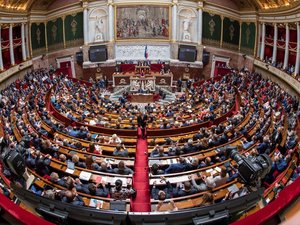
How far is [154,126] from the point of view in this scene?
52.2 ft

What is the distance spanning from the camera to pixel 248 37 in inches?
1162

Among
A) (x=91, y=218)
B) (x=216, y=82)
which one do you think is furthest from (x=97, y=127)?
(x=216, y=82)

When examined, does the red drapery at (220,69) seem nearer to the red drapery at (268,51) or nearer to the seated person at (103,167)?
the red drapery at (268,51)

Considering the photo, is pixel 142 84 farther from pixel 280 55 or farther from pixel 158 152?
pixel 158 152

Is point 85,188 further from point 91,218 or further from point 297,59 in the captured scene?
point 297,59

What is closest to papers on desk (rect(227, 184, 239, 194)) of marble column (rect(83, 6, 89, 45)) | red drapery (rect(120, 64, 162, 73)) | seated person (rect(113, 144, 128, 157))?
seated person (rect(113, 144, 128, 157))

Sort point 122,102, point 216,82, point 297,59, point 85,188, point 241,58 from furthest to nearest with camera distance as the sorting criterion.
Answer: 1. point 241,58
2. point 216,82
3. point 122,102
4. point 297,59
5. point 85,188

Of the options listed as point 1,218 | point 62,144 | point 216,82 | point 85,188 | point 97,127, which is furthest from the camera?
point 216,82

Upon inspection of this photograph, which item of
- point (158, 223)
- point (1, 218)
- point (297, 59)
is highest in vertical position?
point (297, 59)

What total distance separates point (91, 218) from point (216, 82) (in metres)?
22.4

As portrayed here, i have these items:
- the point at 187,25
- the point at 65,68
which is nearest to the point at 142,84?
the point at 187,25

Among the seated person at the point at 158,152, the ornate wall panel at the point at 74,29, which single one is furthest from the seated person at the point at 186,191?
the ornate wall panel at the point at 74,29

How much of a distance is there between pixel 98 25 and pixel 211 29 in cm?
1096

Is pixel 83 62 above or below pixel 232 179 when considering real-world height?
above
